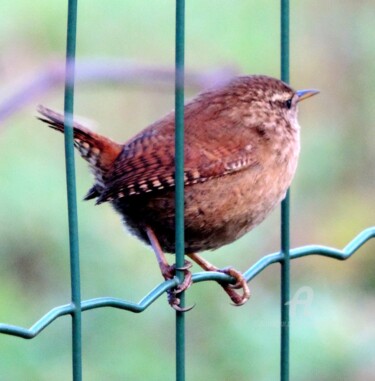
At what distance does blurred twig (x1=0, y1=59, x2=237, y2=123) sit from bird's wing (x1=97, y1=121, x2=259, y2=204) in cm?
155

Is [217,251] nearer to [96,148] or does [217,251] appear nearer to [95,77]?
[96,148]

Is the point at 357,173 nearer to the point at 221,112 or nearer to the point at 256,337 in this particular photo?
the point at 256,337

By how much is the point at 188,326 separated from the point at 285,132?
Answer: 1.42 metres

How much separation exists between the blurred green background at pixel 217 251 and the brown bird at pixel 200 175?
0.75 feet

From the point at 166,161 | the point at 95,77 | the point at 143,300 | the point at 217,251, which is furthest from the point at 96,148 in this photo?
the point at 95,77

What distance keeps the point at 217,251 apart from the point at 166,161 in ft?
5.76

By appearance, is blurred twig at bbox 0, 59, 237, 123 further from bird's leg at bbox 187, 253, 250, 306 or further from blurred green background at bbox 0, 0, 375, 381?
blurred green background at bbox 0, 0, 375, 381

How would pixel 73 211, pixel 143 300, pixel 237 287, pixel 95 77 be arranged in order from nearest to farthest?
pixel 95 77, pixel 73 211, pixel 143 300, pixel 237 287

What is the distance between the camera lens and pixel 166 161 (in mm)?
2594

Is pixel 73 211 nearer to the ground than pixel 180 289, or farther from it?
farther from it

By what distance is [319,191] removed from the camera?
5.14m

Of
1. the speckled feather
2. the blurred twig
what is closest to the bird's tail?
the speckled feather

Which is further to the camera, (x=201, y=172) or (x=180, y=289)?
(x=201, y=172)

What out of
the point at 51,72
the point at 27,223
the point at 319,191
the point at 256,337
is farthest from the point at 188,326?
the point at 51,72
